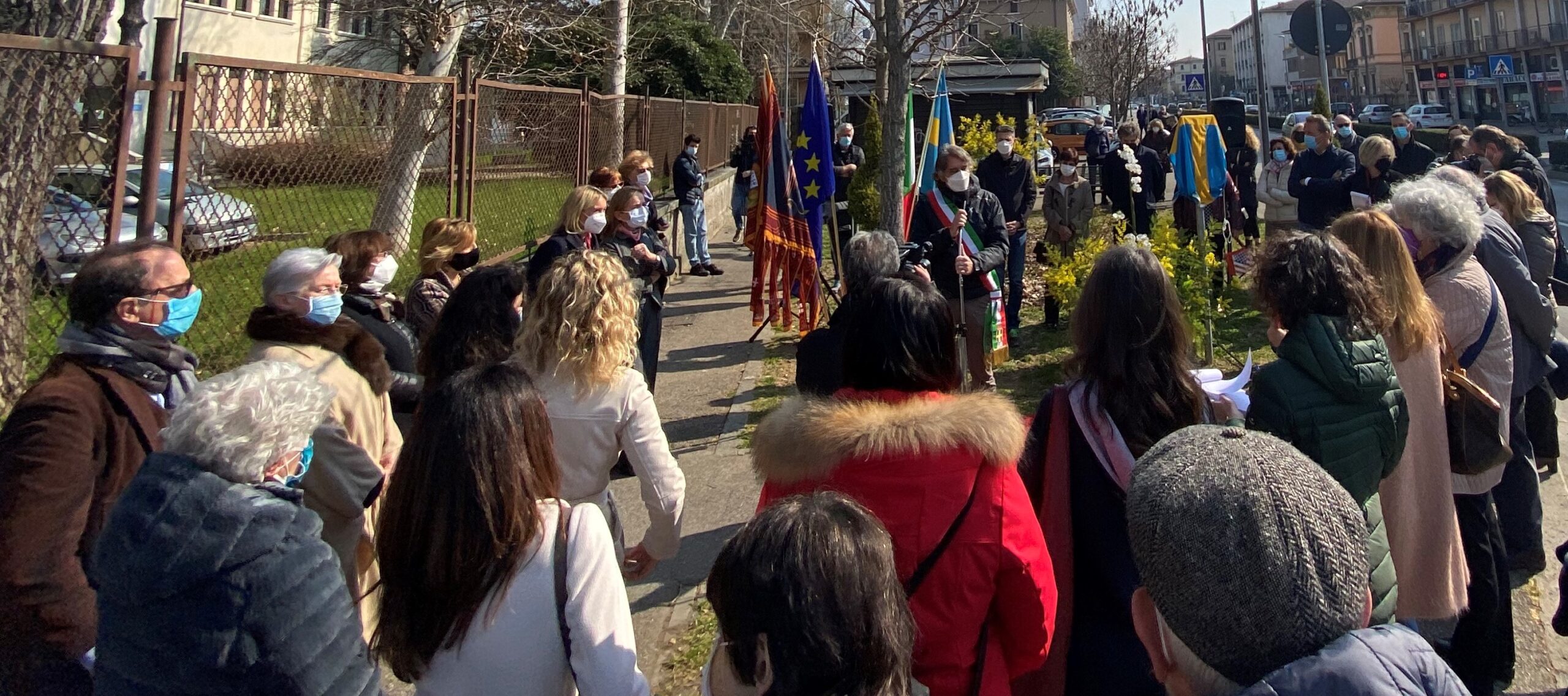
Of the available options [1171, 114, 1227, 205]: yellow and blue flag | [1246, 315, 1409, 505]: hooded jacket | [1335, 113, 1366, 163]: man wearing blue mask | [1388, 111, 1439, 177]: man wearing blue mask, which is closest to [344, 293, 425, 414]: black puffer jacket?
[1246, 315, 1409, 505]: hooded jacket

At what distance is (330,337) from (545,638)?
1634 mm

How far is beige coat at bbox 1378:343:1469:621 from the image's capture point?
11.1 ft

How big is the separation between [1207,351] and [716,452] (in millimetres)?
3695

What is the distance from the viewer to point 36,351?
22.7 feet

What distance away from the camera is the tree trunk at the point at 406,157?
719 centimetres

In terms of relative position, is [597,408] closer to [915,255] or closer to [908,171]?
[915,255]

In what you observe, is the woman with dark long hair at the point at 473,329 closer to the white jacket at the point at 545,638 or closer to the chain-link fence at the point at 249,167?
the chain-link fence at the point at 249,167

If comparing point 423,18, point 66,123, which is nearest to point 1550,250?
point 66,123

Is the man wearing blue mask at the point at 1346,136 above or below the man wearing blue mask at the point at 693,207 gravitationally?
above

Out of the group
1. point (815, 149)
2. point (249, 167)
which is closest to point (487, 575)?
point (249, 167)

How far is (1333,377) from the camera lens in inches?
110

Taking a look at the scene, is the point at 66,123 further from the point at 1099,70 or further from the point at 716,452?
the point at 1099,70

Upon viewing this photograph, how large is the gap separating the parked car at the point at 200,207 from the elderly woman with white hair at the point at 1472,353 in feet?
15.2

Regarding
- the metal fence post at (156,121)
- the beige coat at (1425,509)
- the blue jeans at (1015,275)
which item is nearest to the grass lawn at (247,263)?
the metal fence post at (156,121)
